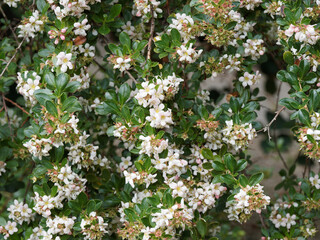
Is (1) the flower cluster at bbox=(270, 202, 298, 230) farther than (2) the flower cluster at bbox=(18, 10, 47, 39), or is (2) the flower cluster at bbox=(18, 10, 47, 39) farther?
(1) the flower cluster at bbox=(270, 202, 298, 230)

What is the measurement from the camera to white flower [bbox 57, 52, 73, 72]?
1.84 metres

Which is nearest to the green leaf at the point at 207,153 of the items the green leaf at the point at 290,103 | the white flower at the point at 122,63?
the green leaf at the point at 290,103

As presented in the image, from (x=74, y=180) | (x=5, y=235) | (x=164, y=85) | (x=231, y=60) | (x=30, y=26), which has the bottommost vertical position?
(x=5, y=235)

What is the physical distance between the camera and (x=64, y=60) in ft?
6.12

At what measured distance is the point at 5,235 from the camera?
2154 millimetres

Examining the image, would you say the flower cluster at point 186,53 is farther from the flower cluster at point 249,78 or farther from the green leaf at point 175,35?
the flower cluster at point 249,78

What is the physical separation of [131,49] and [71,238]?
836 millimetres

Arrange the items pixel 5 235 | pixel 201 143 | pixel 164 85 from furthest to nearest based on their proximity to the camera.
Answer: pixel 5 235
pixel 201 143
pixel 164 85

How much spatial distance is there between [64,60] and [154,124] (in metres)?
0.47

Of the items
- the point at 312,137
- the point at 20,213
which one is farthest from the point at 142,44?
the point at 20,213

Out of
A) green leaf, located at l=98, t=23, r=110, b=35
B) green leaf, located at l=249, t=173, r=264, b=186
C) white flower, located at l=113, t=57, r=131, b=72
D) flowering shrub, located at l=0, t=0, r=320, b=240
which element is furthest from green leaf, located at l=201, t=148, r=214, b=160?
green leaf, located at l=98, t=23, r=110, b=35

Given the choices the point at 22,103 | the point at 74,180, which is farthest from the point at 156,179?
the point at 22,103

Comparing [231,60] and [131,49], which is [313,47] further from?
[131,49]

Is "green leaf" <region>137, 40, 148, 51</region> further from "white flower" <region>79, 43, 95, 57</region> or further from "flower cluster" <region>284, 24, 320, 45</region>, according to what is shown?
"flower cluster" <region>284, 24, 320, 45</region>
